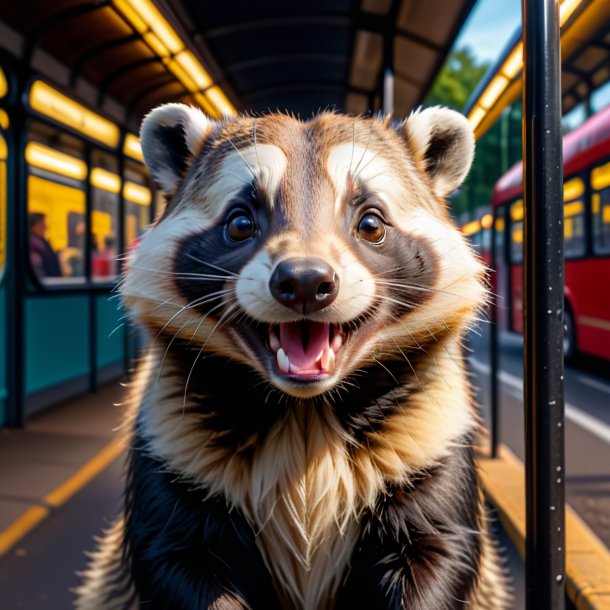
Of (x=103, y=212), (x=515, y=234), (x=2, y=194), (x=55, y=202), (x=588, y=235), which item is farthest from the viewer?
(x=515, y=234)

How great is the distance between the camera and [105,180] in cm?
616

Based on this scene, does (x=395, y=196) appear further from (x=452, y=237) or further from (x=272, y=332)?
(x=272, y=332)

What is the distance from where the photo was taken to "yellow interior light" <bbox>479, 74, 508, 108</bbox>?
241 cm

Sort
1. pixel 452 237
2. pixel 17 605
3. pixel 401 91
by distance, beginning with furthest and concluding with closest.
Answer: pixel 401 91
pixel 17 605
pixel 452 237

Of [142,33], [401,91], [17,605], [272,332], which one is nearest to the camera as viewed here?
[272,332]

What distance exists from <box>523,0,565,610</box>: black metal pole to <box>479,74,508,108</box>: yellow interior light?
0.67 m

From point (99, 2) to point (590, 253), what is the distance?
6.20m

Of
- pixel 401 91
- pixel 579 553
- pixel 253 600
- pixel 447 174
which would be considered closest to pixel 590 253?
pixel 401 91

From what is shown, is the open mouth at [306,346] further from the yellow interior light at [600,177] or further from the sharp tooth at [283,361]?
the yellow interior light at [600,177]

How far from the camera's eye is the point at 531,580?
176cm

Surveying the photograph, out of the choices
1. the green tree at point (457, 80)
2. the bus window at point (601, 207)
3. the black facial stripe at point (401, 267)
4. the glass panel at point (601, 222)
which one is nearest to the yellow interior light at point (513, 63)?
the black facial stripe at point (401, 267)

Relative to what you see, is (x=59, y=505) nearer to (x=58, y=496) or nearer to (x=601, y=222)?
(x=58, y=496)

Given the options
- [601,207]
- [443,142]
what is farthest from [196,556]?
[601,207]

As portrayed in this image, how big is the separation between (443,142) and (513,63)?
59 cm
